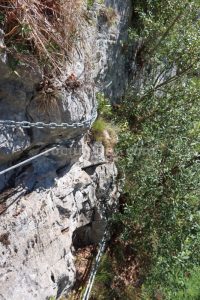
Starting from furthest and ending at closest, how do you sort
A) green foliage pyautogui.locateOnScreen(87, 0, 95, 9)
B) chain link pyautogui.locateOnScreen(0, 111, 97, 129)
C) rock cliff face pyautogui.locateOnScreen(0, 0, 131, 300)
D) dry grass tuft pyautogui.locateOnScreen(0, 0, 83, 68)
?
1. green foliage pyautogui.locateOnScreen(87, 0, 95, 9)
2. rock cliff face pyautogui.locateOnScreen(0, 0, 131, 300)
3. chain link pyautogui.locateOnScreen(0, 111, 97, 129)
4. dry grass tuft pyautogui.locateOnScreen(0, 0, 83, 68)

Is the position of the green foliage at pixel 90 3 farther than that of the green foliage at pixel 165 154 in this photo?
No

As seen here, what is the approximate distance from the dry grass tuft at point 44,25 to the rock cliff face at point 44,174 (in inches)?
8.7

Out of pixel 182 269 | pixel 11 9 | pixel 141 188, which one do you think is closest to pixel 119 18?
pixel 141 188

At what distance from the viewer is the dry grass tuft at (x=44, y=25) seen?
4676mm

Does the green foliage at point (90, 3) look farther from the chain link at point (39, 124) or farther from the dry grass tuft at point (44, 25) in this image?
the chain link at point (39, 124)

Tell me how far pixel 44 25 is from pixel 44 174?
6.58 feet

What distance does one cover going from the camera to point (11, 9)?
4.69 m

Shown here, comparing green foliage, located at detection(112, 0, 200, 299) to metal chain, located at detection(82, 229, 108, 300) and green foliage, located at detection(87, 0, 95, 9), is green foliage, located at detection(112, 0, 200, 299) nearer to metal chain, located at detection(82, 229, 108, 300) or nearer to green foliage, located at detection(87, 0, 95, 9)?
metal chain, located at detection(82, 229, 108, 300)

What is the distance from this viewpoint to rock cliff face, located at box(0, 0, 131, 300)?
16.3ft

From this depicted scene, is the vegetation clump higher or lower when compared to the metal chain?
higher

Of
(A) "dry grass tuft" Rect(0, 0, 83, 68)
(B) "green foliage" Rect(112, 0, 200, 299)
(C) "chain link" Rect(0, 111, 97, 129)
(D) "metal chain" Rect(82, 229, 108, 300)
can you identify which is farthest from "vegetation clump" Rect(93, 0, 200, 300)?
(A) "dry grass tuft" Rect(0, 0, 83, 68)

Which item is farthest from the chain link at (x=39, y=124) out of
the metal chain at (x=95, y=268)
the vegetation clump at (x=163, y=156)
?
the metal chain at (x=95, y=268)

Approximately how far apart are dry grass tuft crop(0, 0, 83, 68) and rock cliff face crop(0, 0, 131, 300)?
0.22 m

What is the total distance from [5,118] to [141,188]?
A: 11.0 ft
